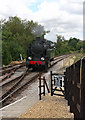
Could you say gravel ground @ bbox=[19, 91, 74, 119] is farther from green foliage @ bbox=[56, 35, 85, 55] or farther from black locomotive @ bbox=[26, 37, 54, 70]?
green foliage @ bbox=[56, 35, 85, 55]

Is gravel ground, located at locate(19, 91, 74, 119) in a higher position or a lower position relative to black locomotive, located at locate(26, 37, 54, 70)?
lower

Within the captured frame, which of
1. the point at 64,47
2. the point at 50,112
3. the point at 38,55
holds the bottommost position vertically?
the point at 50,112

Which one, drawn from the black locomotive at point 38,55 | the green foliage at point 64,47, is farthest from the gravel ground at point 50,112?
the green foliage at point 64,47

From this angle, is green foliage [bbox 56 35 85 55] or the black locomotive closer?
the black locomotive

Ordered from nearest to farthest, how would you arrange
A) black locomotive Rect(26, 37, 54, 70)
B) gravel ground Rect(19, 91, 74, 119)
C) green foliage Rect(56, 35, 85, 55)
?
gravel ground Rect(19, 91, 74, 119) → black locomotive Rect(26, 37, 54, 70) → green foliage Rect(56, 35, 85, 55)

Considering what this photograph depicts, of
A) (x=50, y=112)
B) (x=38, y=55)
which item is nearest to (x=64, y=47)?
(x=38, y=55)

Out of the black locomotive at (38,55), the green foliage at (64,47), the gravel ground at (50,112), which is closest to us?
the gravel ground at (50,112)

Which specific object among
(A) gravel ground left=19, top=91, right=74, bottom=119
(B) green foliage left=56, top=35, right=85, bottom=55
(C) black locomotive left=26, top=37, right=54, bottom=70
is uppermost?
(B) green foliage left=56, top=35, right=85, bottom=55

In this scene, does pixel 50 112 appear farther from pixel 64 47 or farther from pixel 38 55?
pixel 64 47

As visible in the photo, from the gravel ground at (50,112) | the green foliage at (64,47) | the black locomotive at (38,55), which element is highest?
the green foliage at (64,47)

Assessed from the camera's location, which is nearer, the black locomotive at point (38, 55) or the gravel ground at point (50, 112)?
the gravel ground at point (50, 112)

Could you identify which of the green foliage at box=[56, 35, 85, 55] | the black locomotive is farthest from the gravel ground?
the green foliage at box=[56, 35, 85, 55]

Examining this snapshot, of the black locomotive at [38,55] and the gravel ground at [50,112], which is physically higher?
the black locomotive at [38,55]

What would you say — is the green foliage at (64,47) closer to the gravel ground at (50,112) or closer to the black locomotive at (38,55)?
the black locomotive at (38,55)
